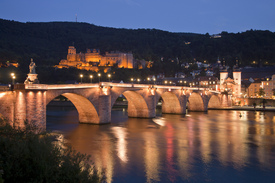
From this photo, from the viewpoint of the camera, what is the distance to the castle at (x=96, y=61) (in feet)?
420

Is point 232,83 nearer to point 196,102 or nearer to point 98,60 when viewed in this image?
point 196,102

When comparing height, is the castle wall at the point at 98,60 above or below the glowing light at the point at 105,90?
above

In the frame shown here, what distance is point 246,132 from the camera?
103 ft

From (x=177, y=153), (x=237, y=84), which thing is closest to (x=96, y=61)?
(x=237, y=84)

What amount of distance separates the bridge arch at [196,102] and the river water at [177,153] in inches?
1112

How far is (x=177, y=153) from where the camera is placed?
21.0 meters

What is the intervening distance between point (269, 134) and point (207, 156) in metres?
13.1

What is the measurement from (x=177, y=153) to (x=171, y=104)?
31.6m

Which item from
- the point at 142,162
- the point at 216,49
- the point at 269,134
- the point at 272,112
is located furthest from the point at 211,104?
the point at 216,49

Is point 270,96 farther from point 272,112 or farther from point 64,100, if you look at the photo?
point 64,100

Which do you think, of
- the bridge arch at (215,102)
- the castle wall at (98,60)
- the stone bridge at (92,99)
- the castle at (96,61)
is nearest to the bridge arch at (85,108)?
the stone bridge at (92,99)

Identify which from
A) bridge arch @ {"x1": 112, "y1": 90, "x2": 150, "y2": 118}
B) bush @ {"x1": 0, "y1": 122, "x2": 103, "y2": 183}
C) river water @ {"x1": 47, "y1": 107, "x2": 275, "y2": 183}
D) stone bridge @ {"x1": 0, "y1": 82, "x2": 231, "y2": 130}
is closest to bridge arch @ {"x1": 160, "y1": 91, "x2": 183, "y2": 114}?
stone bridge @ {"x1": 0, "y1": 82, "x2": 231, "y2": 130}

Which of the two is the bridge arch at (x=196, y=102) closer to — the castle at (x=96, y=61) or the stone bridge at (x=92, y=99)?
the stone bridge at (x=92, y=99)

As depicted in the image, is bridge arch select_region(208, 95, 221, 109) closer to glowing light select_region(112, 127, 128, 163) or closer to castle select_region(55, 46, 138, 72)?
glowing light select_region(112, 127, 128, 163)
